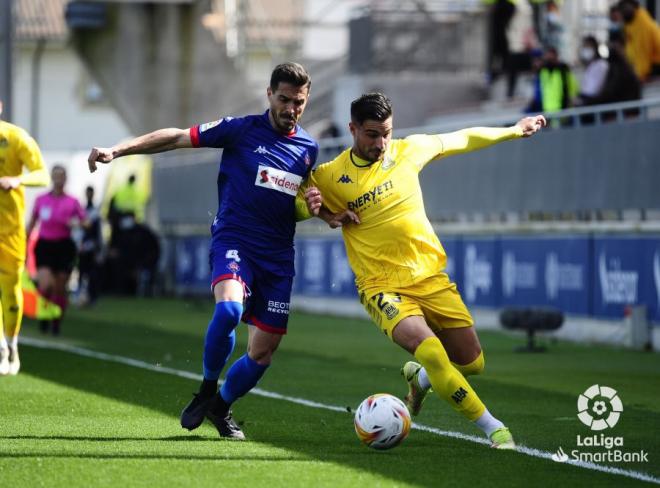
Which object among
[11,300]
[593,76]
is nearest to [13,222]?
[11,300]

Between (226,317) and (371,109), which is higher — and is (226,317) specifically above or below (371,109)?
below

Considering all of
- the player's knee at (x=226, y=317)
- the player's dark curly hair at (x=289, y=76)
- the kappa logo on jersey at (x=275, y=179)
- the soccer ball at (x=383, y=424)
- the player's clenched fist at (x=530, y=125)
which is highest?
the player's dark curly hair at (x=289, y=76)

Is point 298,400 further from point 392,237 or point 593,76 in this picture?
point 593,76

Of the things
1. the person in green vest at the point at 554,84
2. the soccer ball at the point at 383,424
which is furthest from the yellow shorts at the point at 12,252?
the person in green vest at the point at 554,84

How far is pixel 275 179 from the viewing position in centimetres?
973

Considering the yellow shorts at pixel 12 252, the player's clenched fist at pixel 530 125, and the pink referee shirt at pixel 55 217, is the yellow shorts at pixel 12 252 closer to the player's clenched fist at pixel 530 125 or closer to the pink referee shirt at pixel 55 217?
the pink referee shirt at pixel 55 217

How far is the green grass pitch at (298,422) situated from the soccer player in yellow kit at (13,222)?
51 centimetres

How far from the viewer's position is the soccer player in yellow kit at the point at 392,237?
9352 millimetres

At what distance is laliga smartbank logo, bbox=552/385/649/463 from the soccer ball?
87 centimetres

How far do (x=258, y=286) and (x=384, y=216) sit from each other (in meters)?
0.88

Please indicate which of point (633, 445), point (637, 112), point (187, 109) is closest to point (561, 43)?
point (637, 112)

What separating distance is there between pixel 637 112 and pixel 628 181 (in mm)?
1146

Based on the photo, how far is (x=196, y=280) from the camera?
102 feet

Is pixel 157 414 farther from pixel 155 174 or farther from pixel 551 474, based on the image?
pixel 155 174
